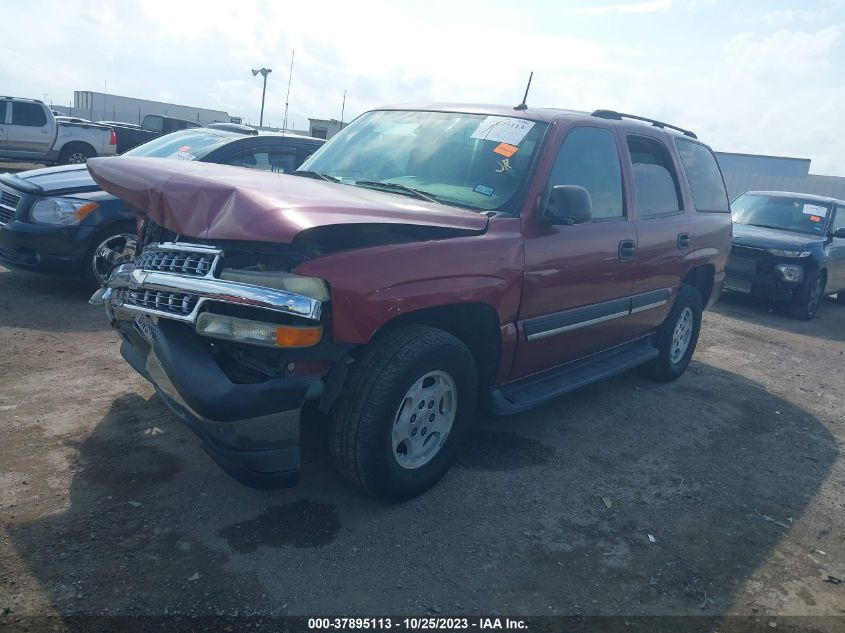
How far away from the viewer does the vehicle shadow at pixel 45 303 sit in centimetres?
562

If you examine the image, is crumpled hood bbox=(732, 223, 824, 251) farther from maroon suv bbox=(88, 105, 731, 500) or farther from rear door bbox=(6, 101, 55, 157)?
rear door bbox=(6, 101, 55, 157)

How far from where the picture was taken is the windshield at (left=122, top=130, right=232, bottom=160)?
6368 millimetres

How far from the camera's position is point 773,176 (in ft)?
86.8

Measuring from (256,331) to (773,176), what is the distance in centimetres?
2823

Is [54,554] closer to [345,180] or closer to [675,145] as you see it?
[345,180]

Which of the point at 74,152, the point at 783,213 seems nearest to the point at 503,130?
the point at 783,213

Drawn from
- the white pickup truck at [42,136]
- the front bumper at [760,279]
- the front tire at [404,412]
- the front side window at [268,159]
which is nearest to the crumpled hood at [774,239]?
the front bumper at [760,279]

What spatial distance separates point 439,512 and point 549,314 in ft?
4.30

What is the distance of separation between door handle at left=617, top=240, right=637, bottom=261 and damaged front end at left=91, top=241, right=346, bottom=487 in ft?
7.57

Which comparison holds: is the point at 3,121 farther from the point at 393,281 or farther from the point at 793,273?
the point at 393,281

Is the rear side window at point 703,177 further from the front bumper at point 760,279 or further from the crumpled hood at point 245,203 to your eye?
the front bumper at point 760,279

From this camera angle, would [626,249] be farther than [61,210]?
No

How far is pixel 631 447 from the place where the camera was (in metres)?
4.45

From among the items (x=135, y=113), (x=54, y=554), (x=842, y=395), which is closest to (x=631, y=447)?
(x=842, y=395)
